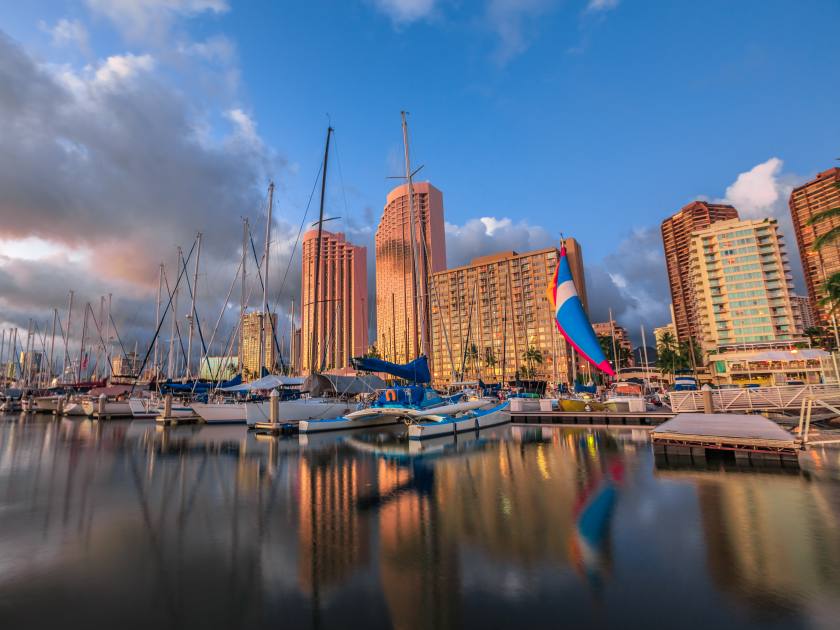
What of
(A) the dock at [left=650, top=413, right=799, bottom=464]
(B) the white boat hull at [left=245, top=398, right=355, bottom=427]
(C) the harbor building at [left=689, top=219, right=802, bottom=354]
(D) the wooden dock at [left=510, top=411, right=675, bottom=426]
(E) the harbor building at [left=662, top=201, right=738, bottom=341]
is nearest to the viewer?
(A) the dock at [left=650, top=413, right=799, bottom=464]

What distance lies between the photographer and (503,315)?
10869 cm

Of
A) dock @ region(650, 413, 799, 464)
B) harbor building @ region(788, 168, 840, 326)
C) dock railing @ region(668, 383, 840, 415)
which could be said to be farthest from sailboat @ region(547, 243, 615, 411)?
harbor building @ region(788, 168, 840, 326)

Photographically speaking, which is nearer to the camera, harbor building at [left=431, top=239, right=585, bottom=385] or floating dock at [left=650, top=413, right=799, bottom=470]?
floating dock at [left=650, top=413, right=799, bottom=470]

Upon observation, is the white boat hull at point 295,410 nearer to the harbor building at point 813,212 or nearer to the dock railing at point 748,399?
the dock railing at point 748,399

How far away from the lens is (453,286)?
130750mm

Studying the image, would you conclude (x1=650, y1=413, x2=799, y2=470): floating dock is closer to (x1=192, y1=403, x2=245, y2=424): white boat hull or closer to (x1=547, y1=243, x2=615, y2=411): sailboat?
(x1=547, y1=243, x2=615, y2=411): sailboat

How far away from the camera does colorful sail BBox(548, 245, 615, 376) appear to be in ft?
92.7

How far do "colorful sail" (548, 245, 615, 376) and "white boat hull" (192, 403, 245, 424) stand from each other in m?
25.9

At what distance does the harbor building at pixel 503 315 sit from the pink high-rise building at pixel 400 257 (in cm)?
1079

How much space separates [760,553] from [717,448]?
9.25 meters

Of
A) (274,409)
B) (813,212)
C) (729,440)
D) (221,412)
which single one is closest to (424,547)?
(729,440)

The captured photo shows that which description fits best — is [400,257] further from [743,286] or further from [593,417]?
[593,417]

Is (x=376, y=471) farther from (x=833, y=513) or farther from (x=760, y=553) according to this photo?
(x=833, y=513)

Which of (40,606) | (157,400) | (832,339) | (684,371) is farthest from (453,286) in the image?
(40,606)
